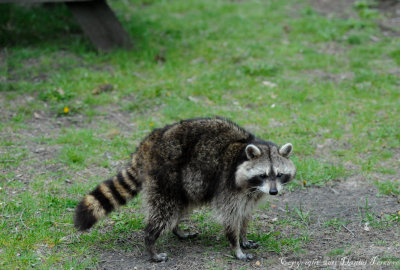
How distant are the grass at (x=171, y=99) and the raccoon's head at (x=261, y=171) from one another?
585mm

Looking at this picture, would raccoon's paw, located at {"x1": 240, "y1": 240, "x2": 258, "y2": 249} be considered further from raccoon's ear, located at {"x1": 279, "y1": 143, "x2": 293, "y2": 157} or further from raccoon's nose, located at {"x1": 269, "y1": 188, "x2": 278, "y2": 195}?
raccoon's ear, located at {"x1": 279, "y1": 143, "x2": 293, "y2": 157}

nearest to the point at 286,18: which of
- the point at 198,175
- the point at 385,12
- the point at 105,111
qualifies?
the point at 385,12

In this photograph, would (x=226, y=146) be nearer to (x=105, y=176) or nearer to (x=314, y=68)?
(x=105, y=176)

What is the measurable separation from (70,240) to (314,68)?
494 centimetres

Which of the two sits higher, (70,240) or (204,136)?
(204,136)

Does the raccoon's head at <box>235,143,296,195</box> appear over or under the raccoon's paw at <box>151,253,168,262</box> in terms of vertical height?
over

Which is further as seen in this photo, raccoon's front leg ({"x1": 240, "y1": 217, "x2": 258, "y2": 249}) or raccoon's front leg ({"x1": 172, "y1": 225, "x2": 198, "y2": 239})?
raccoon's front leg ({"x1": 172, "y1": 225, "x2": 198, "y2": 239})

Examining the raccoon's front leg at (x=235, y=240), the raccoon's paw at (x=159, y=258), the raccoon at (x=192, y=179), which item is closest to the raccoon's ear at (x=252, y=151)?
the raccoon at (x=192, y=179)

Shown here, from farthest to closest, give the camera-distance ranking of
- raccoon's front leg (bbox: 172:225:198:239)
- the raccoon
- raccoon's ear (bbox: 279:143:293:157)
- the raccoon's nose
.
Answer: raccoon's front leg (bbox: 172:225:198:239), raccoon's ear (bbox: 279:143:293:157), the raccoon, the raccoon's nose

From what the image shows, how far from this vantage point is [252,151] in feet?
13.0

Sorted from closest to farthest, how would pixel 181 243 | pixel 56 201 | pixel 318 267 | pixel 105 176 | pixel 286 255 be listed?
1. pixel 318 267
2. pixel 286 255
3. pixel 181 243
4. pixel 56 201
5. pixel 105 176

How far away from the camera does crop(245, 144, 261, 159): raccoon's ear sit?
394 centimetres

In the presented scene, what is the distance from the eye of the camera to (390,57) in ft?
26.6

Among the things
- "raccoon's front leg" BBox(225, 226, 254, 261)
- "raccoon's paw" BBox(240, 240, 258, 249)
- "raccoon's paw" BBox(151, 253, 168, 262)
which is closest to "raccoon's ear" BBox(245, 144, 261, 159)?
"raccoon's front leg" BBox(225, 226, 254, 261)
